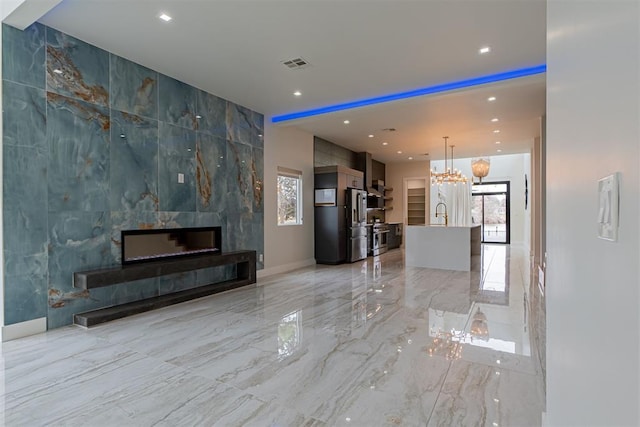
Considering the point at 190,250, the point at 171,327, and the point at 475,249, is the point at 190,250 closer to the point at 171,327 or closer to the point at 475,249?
the point at 171,327

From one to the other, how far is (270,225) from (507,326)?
14.7 ft

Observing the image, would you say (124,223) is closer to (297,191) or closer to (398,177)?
(297,191)

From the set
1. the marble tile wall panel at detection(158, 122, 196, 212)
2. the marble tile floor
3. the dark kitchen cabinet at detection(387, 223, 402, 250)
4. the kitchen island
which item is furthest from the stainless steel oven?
the marble tile wall panel at detection(158, 122, 196, 212)

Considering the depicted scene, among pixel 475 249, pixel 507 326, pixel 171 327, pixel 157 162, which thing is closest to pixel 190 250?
pixel 157 162

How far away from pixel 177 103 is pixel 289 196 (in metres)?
3.15

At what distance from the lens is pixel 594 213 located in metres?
0.74

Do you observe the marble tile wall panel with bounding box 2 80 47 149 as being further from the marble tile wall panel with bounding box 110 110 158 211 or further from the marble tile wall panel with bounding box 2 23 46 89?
the marble tile wall panel with bounding box 110 110 158 211

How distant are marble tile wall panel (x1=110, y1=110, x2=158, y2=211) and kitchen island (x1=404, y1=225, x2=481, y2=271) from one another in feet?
17.1

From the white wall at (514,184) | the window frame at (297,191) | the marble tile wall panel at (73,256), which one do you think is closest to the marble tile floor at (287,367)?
the marble tile wall panel at (73,256)

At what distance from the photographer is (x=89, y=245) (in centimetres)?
401

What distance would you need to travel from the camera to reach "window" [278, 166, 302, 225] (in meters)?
7.29

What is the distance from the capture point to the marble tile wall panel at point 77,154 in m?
3.72

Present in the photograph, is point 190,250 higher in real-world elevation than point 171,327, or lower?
higher

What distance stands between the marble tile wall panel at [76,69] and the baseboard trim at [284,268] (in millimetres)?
3783
